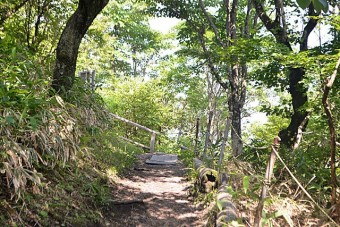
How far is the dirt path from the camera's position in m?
4.35

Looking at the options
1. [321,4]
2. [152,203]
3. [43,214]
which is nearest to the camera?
[321,4]

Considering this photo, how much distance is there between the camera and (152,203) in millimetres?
5059

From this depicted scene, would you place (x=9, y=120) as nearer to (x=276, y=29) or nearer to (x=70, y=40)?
(x=70, y=40)

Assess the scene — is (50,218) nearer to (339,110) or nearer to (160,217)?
(160,217)

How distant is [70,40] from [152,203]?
2.89 metres

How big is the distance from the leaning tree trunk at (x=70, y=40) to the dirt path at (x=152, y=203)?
6.51 ft

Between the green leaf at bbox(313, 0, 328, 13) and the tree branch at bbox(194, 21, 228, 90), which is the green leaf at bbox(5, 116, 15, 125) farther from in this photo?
the tree branch at bbox(194, 21, 228, 90)

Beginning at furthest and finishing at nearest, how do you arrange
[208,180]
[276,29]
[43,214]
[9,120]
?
[276,29]
[208,180]
[43,214]
[9,120]

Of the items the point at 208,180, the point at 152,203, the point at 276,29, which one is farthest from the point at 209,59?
the point at 152,203

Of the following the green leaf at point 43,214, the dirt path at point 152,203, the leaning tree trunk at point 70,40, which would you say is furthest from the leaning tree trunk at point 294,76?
the green leaf at point 43,214

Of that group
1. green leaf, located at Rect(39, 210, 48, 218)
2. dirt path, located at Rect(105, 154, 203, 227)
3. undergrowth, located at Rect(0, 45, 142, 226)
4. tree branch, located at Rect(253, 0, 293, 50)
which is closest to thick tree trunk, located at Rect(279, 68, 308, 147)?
tree branch, located at Rect(253, 0, 293, 50)

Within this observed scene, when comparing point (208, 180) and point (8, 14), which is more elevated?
point (8, 14)

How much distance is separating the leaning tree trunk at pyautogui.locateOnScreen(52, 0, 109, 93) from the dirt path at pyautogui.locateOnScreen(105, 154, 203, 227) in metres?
1.98

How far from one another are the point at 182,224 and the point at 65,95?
2516 mm
